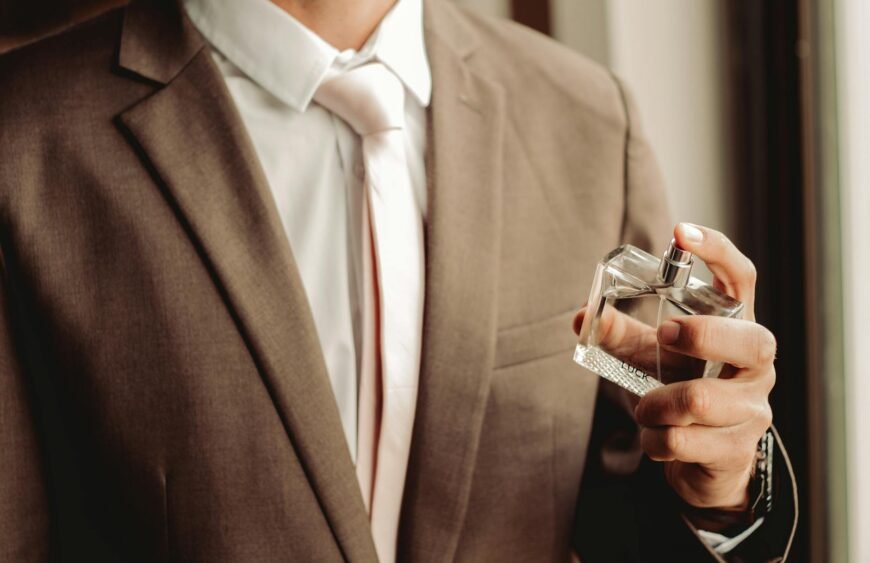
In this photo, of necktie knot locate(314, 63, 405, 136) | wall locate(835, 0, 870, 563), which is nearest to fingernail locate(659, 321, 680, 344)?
necktie knot locate(314, 63, 405, 136)

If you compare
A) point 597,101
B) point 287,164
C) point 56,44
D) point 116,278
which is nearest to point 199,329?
point 116,278

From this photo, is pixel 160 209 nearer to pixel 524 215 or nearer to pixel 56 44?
pixel 56 44

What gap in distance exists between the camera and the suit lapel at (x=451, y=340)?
0.81 meters

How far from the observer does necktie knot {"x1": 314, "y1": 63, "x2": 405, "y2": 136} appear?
2.73ft

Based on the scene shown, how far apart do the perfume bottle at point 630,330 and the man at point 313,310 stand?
47mm

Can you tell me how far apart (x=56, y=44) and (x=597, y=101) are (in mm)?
576

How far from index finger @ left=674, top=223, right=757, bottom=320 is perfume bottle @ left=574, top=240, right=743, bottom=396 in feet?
0.08

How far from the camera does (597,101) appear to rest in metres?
0.97

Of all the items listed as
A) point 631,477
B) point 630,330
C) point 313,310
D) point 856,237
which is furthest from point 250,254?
point 856,237

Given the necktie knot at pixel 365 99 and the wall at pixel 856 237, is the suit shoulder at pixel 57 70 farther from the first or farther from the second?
the wall at pixel 856 237

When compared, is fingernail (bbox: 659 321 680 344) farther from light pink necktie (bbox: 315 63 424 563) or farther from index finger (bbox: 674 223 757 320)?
light pink necktie (bbox: 315 63 424 563)

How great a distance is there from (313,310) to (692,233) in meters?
0.38

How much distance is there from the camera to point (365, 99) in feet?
2.73

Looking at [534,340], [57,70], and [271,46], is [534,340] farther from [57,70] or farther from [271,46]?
[57,70]
